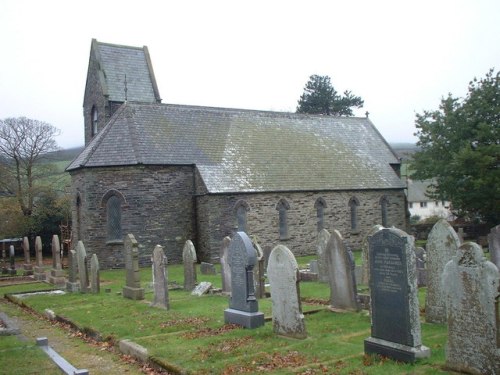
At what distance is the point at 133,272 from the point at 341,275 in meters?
6.51

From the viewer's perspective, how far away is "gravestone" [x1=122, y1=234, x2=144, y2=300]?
15.0m

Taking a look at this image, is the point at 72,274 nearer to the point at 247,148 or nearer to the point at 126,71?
the point at 247,148

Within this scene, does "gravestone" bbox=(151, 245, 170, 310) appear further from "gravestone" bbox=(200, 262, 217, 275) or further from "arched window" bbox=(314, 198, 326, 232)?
"arched window" bbox=(314, 198, 326, 232)

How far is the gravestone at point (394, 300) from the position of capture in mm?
7488

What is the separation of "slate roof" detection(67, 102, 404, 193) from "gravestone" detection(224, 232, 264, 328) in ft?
51.1

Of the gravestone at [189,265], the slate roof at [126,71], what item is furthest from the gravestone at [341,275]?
the slate roof at [126,71]

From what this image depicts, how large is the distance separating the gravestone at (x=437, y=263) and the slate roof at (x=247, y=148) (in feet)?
56.9

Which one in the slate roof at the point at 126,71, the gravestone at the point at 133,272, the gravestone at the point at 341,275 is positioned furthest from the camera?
the slate roof at the point at 126,71

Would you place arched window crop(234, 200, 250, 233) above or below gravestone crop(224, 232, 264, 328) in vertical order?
above

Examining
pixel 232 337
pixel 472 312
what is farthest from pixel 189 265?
pixel 472 312

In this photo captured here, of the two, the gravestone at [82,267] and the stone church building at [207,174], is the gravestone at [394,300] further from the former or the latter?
the stone church building at [207,174]

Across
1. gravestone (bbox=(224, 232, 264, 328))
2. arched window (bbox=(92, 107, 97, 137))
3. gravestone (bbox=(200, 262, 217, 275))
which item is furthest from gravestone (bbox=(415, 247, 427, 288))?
arched window (bbox=(92, 107, 97, 137))

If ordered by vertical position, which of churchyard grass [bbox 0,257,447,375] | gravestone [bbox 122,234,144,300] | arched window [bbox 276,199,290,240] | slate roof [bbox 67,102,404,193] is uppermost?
slate roof [bbox 67,102,404,193]

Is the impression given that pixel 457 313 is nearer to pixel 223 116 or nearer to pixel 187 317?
pixel 187 317
